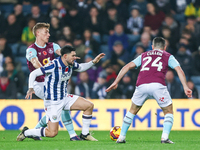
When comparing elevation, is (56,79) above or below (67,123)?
above

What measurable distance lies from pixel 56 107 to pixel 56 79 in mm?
469

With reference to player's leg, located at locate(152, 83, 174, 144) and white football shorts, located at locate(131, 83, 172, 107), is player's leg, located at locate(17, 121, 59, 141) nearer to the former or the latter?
white football shorts, located at locate(131, 83, 172, 107)

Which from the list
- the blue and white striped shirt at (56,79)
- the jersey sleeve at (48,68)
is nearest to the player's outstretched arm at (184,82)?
the blue and white striped shirt at (56,79)

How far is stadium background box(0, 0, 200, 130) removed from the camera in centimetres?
1140

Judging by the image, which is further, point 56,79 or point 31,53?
point 31,53

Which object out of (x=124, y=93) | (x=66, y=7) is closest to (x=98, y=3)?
(x=66, y=7)

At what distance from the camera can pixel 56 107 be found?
738cm

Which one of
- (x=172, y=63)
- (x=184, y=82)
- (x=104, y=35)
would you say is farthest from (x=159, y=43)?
(x=104, y=35)

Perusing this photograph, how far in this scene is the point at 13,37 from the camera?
14320mm

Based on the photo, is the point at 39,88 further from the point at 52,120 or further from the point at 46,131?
the point at 46,131

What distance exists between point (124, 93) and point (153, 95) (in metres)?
5.26

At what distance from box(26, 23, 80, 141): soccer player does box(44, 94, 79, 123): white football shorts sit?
0.35 meters

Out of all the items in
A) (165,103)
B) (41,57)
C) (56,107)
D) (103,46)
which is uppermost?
(103,46)

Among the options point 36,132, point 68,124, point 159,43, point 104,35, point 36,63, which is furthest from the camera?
point 104,35
